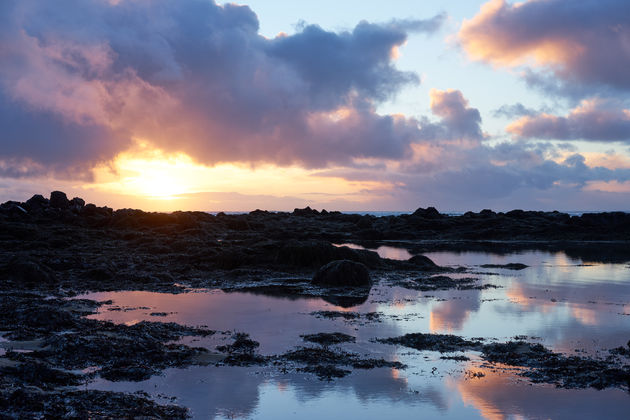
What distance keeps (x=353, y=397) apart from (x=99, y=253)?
27.7m

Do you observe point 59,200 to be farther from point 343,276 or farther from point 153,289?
point 343,276

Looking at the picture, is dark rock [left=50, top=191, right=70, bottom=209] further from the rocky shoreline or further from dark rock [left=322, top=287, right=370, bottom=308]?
dark rock [left=322, top=287, right=370, bottom=308]

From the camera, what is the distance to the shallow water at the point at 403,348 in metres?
9.37

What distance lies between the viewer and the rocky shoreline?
9.98 meters

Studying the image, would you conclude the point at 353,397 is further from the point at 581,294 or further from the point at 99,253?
the point at 99,253

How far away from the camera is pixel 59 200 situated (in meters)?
63.9

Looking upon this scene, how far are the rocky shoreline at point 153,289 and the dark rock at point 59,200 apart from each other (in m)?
4.91

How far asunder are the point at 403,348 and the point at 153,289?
12614 mm

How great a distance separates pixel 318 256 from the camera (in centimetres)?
2831

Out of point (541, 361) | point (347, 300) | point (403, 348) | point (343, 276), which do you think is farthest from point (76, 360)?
point (343, 276)

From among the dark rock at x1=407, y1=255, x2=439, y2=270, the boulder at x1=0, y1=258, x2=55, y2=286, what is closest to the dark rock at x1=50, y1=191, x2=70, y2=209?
the boulder at x1=0, y1=258, x2=55, y2=286

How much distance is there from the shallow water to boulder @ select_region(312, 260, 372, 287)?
2.75 feet

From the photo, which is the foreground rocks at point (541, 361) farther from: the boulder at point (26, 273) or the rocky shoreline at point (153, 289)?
the boulder at point (26, 273)

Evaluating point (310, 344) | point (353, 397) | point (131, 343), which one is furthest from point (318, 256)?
point (353, 397)
